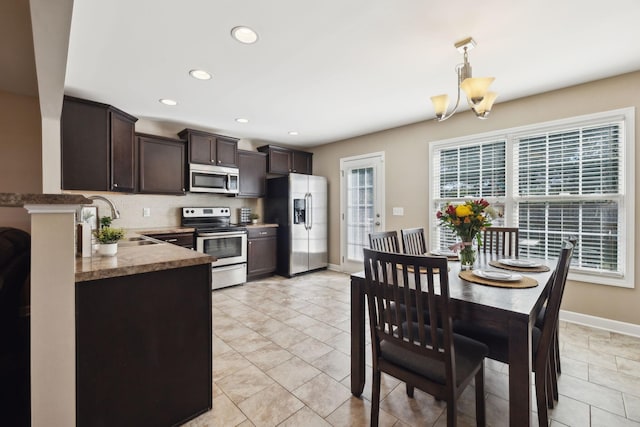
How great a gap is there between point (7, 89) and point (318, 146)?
4116 millimetres

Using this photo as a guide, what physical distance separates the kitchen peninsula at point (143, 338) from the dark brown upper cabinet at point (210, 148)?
8.66ft

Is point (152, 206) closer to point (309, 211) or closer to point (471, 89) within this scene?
point (309, 211)

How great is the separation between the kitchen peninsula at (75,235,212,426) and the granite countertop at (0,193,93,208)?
0.34 metres

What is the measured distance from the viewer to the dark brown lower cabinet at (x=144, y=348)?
129 centimetres

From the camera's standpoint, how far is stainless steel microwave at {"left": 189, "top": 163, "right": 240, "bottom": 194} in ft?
13.1

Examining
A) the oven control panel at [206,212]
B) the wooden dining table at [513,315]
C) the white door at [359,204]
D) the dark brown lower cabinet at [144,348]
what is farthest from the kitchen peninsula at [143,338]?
the white door at [359,204]

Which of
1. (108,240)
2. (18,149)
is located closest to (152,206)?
(18,149)

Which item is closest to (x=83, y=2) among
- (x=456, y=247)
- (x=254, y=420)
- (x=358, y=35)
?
(x=358, y=35)

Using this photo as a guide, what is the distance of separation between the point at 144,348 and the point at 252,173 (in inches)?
141

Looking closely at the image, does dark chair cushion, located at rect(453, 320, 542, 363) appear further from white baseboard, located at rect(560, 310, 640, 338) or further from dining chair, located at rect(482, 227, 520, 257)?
white baseboard, located at rect(560, 310, 640, 338)

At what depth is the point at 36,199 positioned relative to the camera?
41.9 inches

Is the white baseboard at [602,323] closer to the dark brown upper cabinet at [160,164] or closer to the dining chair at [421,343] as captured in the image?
the dining chair at [421,343]

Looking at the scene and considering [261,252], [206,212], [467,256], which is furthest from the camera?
[261,252]

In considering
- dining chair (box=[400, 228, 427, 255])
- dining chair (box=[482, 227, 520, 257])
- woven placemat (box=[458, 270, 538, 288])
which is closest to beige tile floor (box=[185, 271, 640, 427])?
woven placemat (box=[458, 270, 538, 288])
